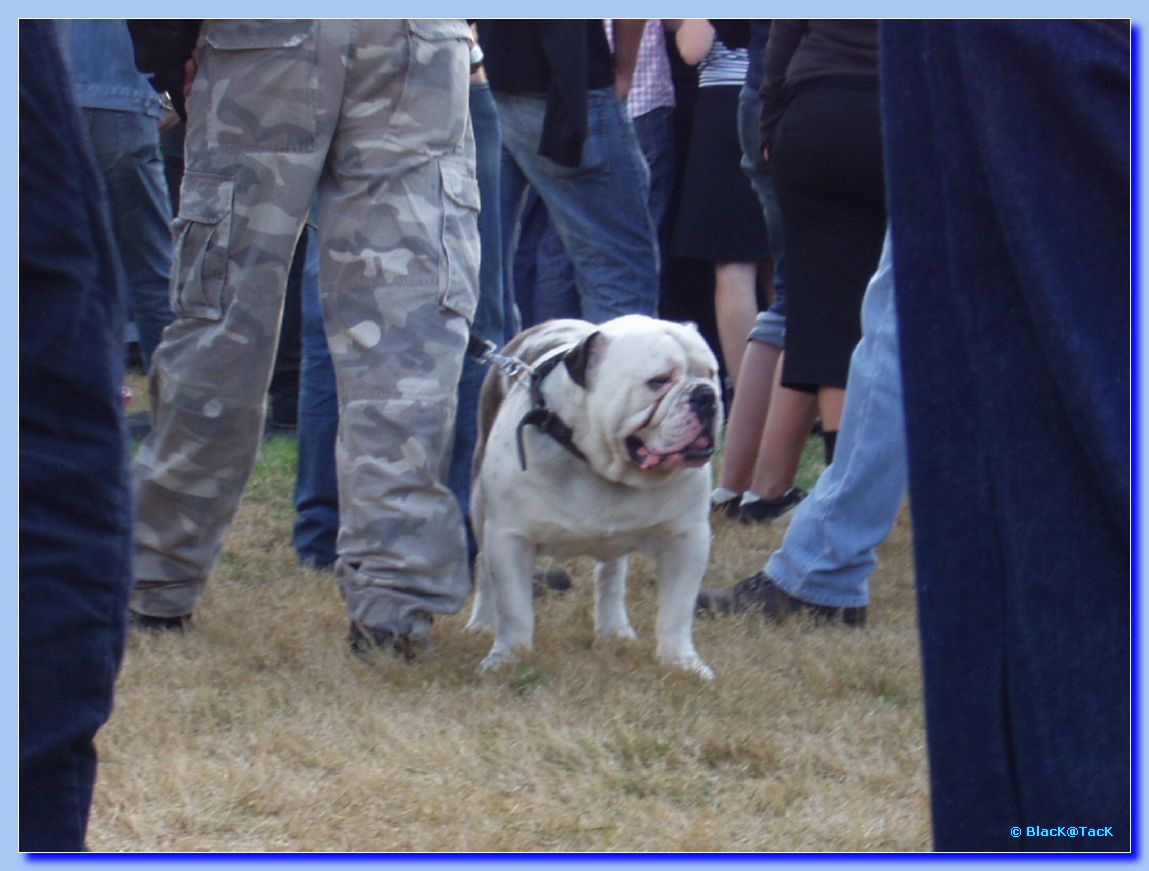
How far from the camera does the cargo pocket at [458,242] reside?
9.77ft

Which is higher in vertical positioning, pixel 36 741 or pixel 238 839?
pixel 36 741

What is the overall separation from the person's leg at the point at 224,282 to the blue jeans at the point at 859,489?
122 centimetres

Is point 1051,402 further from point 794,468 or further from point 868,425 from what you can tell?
point 794,468

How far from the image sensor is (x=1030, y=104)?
145 cm

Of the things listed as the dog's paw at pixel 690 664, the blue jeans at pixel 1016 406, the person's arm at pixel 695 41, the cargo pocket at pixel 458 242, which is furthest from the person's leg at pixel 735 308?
the blue jeans at pixel 1016 406

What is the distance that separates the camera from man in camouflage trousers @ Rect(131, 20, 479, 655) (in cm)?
290

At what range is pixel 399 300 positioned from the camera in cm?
294

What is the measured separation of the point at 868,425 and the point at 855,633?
495 millimetres

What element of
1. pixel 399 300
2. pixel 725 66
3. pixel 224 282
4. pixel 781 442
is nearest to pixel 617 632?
pixel 399 300

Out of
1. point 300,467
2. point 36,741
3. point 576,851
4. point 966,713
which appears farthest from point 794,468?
point 36,741

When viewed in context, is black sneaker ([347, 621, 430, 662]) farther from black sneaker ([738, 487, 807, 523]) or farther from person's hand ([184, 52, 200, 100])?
black sneaker ([738, 487, 807, 523])

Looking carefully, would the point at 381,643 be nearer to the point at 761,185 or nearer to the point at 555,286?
the point at 761,185

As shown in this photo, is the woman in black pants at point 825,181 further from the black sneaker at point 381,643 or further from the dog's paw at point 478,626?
the black sneaker at point 381,643

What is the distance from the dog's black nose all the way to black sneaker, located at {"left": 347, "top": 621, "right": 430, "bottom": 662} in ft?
2.48
